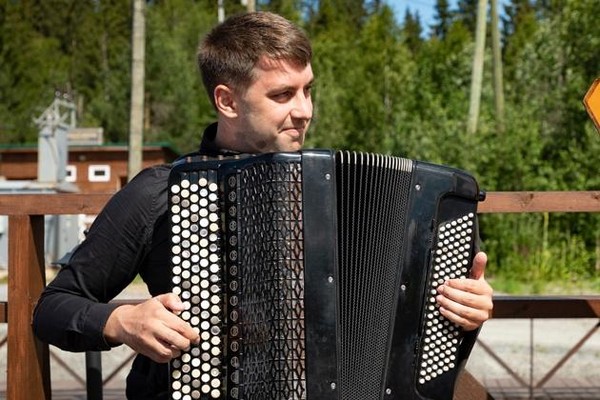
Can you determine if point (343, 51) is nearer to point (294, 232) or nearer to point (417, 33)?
point (417, 33)

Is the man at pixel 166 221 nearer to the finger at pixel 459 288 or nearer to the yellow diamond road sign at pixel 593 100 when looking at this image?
the finger at pixel 459 288

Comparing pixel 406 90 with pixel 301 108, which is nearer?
pixel 301 108

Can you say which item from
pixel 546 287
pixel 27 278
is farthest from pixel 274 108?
pixel 546 287

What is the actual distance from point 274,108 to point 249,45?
16 centimetres

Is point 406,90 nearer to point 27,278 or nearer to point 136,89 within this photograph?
point 136,89

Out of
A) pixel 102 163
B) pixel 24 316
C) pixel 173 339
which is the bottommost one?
pixel 102 163

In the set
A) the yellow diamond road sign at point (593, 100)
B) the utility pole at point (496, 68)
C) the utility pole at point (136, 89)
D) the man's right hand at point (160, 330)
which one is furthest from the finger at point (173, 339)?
the utility pole at point (496, 68)

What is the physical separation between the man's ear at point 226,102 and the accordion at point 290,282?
0.18 meters

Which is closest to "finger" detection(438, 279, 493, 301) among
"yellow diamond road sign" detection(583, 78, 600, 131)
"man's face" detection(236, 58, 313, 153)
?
"man's face" detection(236, 58, 313, 153)

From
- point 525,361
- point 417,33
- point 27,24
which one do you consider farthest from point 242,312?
point 417,33

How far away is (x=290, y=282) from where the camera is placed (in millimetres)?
2150

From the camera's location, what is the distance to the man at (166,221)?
7.54ft

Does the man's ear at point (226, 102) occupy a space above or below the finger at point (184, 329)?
above

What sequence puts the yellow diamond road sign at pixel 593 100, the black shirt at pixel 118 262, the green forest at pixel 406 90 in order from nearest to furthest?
the black shirt at pixel 118 262, the yellow diamond road sign at pixel 593 100, the green forest at pixel 406 90
